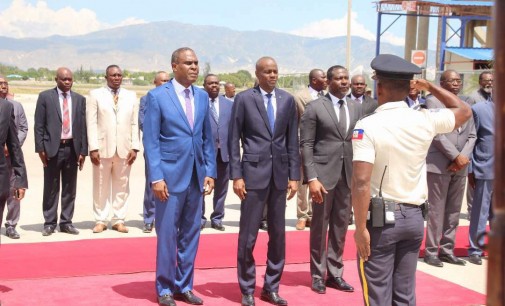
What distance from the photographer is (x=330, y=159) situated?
610cm

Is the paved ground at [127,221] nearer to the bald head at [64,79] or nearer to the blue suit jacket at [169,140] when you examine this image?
the bald head at [64,79]

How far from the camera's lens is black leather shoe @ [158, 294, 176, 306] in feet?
18.2

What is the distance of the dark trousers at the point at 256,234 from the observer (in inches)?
225

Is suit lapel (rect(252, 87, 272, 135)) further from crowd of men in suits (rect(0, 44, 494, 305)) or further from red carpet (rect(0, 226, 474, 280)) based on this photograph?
red carpet (rect(0, 226, 474, 280))

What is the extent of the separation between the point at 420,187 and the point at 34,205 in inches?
301

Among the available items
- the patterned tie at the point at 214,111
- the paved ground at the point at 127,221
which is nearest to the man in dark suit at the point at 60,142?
the paved ground at the point at 127,221

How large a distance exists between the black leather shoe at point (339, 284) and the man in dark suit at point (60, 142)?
3.39m

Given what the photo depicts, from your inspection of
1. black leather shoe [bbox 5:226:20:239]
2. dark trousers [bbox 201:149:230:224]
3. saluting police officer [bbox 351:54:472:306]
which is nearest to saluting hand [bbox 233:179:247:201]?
saluting police officer [bbox 351:54:472:306]

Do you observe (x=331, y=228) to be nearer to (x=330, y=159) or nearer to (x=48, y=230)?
(x=330, y=159)

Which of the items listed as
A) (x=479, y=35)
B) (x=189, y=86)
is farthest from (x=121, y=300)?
(x=479, y=35)

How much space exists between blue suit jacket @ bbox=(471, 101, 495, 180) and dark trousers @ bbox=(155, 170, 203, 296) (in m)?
3.17

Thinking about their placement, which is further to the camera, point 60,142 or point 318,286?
point 60,142

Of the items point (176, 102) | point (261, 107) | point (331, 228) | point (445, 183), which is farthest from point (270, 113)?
point (445, 183)

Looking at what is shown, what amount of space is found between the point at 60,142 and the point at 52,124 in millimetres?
222
